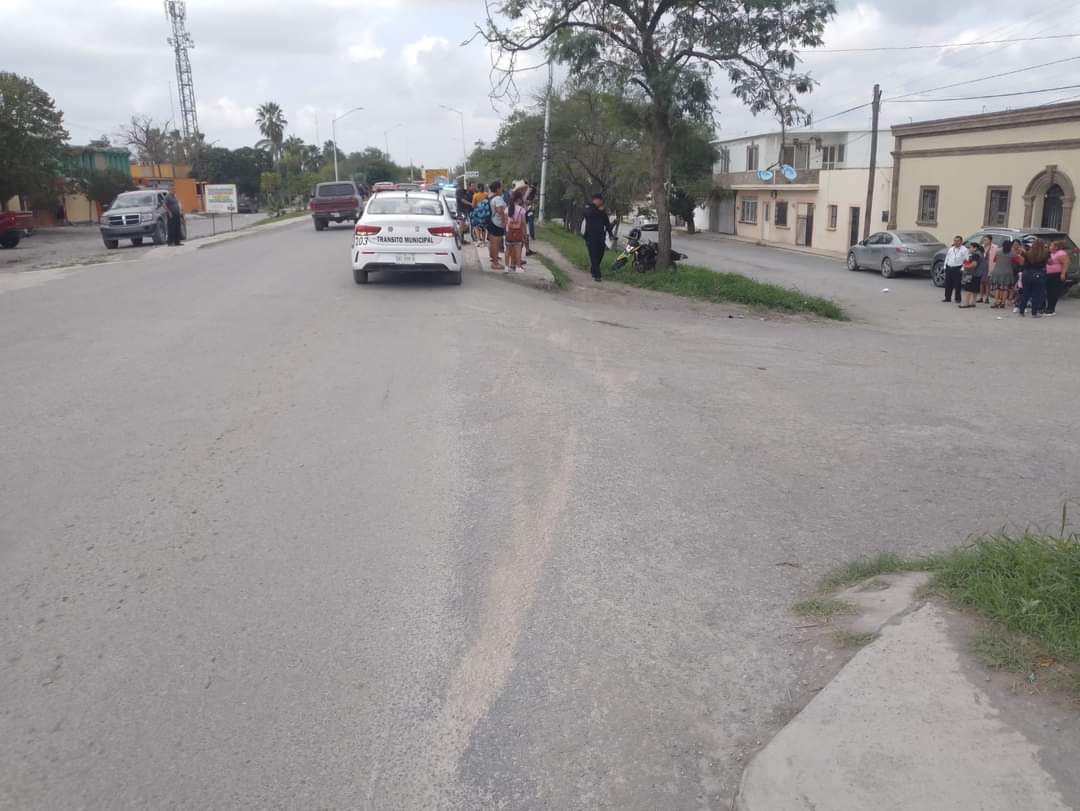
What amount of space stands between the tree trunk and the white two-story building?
73.3ft

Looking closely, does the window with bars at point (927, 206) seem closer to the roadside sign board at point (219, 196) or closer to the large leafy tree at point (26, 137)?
the large leafy tree at point (26, 137)

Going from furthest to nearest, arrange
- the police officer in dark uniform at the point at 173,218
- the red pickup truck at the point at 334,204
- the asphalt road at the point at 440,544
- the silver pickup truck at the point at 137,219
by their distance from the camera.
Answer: the red pickup truck at the point at 334,204, the silver pickup truck at the point at 137,219, the police officer in dark uniform at the point at 173,218, the asphalt road at the point at 440,544

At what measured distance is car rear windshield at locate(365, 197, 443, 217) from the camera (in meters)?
16.0

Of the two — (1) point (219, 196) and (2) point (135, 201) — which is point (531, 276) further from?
(1) point (219, 196)

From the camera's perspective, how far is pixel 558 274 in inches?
800

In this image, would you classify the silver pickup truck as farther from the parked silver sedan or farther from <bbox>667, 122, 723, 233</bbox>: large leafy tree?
<bbox>667, 122, 723, 233</bbox>: large leafy tree

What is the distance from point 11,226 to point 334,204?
10929 mm

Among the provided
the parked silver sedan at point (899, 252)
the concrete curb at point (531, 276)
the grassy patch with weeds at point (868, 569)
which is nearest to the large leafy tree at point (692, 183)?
the parked silver sedan at point (899, 252)

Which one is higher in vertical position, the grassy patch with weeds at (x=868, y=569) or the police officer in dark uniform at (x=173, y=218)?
the police officer in dark uniform at (x=173, y=218)

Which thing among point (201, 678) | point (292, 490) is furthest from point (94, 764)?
point (292, 490)

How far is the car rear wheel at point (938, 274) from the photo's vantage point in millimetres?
27094

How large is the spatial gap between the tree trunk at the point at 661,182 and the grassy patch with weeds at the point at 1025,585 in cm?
1668

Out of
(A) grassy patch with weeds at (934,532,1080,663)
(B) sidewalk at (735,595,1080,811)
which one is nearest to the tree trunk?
(A) grassy patch with weeds at (934,532,1080,663)

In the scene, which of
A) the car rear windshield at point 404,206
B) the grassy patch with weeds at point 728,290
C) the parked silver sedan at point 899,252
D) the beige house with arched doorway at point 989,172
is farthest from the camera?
the parked silver sedan at point 899,252
